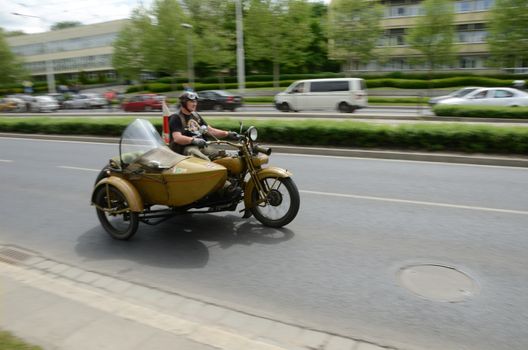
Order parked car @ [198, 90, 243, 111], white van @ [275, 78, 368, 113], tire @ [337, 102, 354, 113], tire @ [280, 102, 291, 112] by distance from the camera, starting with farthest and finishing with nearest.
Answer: parked car @ [198, 90, 243, 111] < tire @ [280, 102, 291, 112] < tire @ [337, 102, 354, 113] < white van @ [275, 78, 368, 113]

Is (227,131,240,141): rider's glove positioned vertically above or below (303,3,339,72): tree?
below

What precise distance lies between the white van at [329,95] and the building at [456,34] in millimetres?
31772

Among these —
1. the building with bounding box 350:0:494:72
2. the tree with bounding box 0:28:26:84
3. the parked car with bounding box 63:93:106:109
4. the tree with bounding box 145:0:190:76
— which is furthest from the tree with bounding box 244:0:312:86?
the tree with bounding box 0:28:26:84

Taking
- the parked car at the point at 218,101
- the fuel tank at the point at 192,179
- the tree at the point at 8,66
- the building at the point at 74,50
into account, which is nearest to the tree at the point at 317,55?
the parked car at the point at 218,101

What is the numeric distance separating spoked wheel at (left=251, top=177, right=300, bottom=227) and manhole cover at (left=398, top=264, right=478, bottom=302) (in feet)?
5.47

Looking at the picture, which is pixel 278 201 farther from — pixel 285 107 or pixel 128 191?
pixel 285 107

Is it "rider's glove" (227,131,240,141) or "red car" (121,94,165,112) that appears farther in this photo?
"red car" (121,94,165,112)

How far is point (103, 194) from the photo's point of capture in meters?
5.86

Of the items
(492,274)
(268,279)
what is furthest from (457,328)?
(268,279)

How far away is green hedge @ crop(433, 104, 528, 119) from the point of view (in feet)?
56.5

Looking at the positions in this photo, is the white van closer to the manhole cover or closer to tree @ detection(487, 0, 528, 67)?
the manhole cover

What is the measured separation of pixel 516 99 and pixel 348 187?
16701 mm

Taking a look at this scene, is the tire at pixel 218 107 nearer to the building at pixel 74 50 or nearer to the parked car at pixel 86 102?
the parked car at pixel 86 102

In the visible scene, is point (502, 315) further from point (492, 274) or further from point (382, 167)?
point (382, 167)
